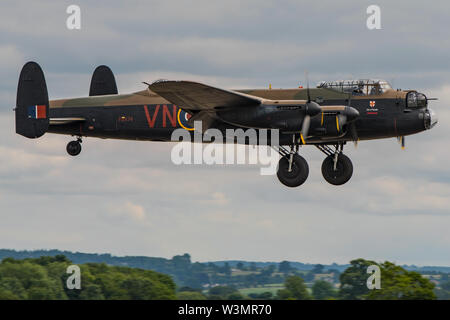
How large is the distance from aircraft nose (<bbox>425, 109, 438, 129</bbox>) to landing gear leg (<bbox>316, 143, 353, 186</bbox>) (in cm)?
269

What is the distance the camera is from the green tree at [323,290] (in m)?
42.5

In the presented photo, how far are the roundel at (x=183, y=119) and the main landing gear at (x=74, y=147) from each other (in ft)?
12.2

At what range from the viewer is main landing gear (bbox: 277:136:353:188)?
2528 centimetres

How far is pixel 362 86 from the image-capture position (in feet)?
82.9

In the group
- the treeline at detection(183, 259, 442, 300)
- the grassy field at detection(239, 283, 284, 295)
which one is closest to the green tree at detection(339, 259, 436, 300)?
the treeline at detection(183, 259, 442, 300)

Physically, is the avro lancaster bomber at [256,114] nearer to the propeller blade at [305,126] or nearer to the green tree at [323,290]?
the propeller blade at [305,126]

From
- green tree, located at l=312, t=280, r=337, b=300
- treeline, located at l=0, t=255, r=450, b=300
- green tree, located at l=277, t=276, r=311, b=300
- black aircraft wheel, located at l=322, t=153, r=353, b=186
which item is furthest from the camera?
green tree, located at l=312, t=280, r=337, b=300

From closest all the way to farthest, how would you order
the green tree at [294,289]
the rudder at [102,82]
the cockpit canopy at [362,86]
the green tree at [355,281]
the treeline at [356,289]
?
1. the cockpit canopy at [362,86]
2. the rudder at [102,82]
3. the treeline at [356,289]
4. the green tree at [294,289]
5. the green tree at [355,281]

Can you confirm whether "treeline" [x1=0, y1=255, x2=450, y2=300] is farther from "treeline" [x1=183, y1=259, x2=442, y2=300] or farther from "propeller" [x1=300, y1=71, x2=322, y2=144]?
"propeller" [x1=300, y1=71, x2=322, y2=144]

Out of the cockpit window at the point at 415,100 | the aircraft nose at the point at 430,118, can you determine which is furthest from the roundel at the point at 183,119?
the aircraft nose at the point at 430,118

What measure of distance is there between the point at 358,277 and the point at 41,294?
51.5 feet
